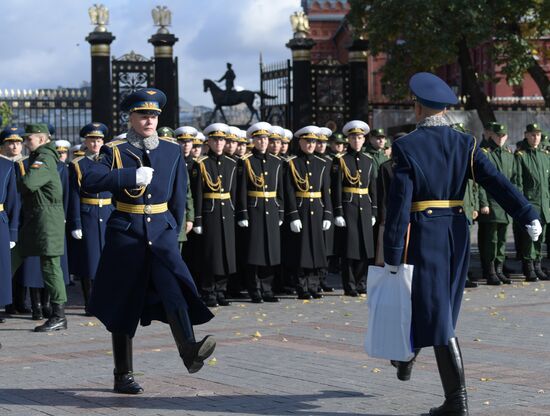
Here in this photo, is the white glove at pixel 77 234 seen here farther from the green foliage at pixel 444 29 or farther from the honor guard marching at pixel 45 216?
the green foliage at pixel 444 29

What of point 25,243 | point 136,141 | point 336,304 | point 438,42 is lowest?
point 336,304

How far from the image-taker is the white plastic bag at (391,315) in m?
7.25

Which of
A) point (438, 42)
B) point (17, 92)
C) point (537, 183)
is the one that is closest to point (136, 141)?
point (537, 183)

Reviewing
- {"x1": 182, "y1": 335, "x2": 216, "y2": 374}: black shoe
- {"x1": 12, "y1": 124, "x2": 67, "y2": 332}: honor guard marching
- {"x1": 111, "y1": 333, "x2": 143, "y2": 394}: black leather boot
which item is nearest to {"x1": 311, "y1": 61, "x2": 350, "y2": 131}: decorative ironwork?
{"x1": 12, "y1": 124, "x2": 67, "y2": 332}: honor guard marching

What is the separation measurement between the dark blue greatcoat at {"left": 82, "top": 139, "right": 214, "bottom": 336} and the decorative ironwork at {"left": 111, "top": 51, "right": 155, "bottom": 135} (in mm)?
18599

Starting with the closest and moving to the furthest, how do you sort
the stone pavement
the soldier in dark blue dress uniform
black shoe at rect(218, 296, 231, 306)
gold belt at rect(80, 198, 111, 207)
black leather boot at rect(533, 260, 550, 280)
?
the soldier in dark blue dress uniform
the stone pavement
gold belt at rect(80, 198, 111, 207)
black shoe at rect(218, 296, 231, 306)
black leather boot at rect(533, 260, 550, 280)

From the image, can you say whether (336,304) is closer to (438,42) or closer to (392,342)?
(392,342)

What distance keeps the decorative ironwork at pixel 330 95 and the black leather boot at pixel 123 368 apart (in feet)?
61.9

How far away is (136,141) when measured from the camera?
834 centimetres

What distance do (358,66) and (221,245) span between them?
13.2m

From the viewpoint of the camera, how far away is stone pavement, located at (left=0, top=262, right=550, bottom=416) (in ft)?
25.0

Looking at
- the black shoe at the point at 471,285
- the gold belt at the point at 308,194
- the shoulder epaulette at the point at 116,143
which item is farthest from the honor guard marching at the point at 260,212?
the shoulder epaulette at the point at 116,143

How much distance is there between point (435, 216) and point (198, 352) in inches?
67.7

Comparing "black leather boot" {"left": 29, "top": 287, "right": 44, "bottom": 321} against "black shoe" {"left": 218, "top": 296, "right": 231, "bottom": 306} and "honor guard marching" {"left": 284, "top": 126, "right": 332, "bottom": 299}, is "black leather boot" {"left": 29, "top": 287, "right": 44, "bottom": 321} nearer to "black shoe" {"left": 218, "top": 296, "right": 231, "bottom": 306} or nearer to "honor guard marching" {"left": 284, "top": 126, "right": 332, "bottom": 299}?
"black shoe" {"left": 218, "top": 296, "right": 231, "bottom": 306}
